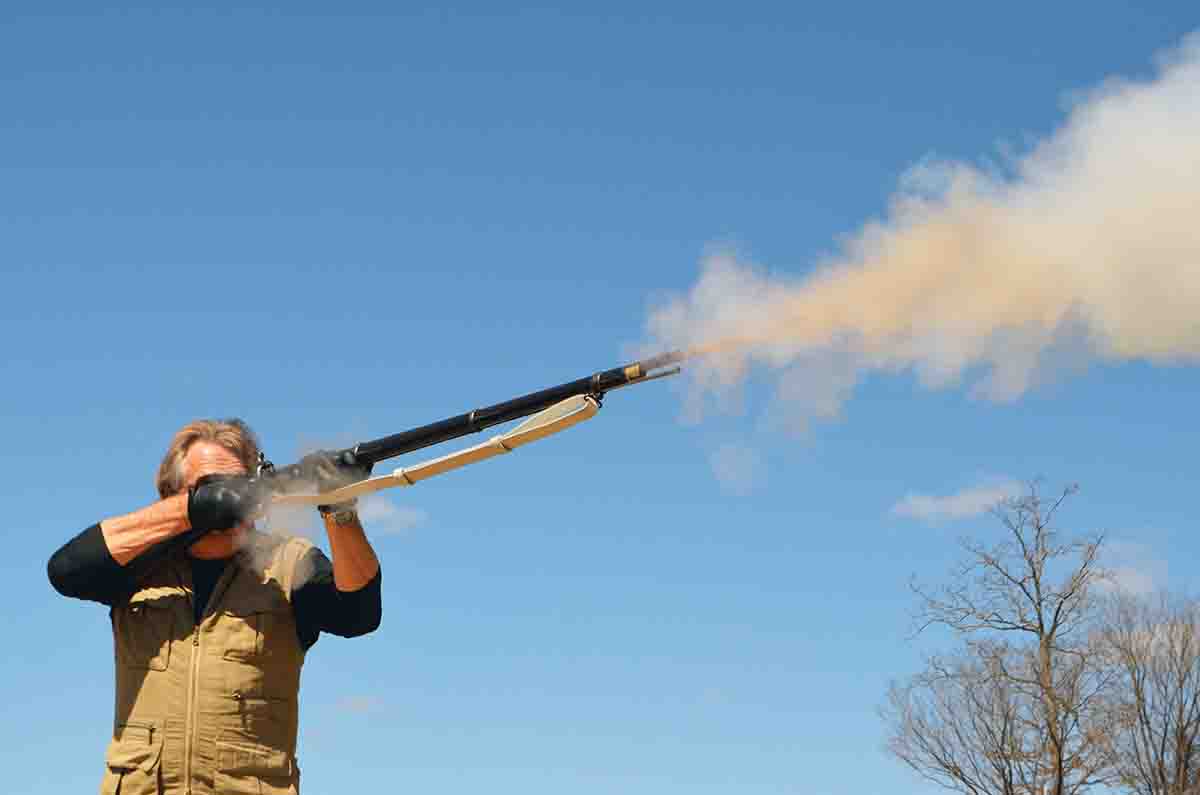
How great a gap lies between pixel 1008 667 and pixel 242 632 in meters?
30.0

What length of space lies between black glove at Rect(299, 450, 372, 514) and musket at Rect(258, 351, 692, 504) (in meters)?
0.01

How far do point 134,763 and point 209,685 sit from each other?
0.44 metres

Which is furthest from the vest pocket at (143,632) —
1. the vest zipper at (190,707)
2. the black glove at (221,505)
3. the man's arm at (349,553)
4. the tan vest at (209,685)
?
the man's arm at (349,553)

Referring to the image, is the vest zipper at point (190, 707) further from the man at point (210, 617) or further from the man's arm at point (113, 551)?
the man's arm at point (113, 551)

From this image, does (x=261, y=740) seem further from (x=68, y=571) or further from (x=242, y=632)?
(x=68, y=571)

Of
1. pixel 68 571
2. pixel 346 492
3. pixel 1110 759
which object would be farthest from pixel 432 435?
pixel 1110 759

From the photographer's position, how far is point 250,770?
6.49 m

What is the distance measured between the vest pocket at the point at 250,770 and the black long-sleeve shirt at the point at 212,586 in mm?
561

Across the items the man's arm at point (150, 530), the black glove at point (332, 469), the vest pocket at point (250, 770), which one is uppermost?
the black glove at point (332, 469)

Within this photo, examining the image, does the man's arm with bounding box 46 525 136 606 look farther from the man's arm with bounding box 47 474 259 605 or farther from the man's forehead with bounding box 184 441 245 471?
the man's forehead with bounding box 184 441 245 471

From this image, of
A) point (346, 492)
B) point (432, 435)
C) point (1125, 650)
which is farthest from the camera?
point (1125, 650)

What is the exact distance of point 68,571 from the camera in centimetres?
675

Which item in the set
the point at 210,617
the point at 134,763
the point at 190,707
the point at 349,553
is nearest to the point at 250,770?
the point at 190,707

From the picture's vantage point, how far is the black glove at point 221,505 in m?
6.62
